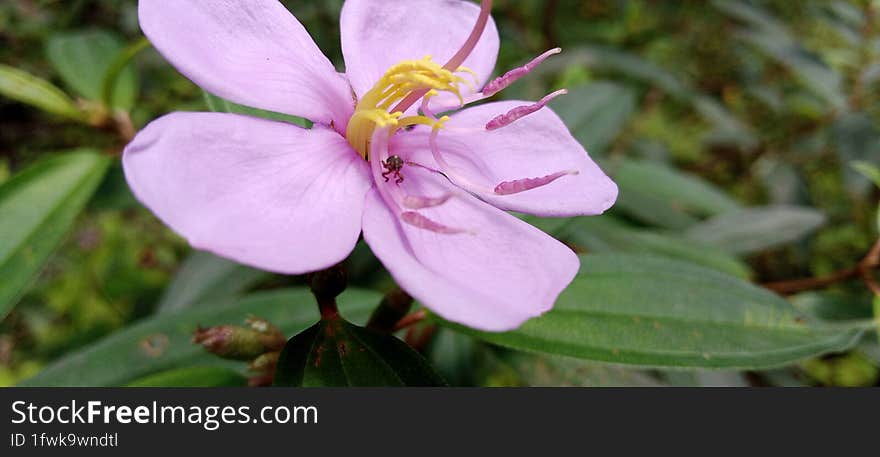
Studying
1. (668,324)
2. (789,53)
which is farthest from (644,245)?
(789,53)

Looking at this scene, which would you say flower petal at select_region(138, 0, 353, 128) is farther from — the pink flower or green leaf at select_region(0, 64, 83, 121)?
green leaf at select_region(0, 64, 83, 121)

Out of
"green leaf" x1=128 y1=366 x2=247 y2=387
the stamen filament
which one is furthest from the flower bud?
the stamen filament

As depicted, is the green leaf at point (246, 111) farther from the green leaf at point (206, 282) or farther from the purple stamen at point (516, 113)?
the green leaf at point (206, 282)

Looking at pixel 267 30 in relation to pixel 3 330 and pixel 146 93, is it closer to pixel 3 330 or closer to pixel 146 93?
pixel 146 93

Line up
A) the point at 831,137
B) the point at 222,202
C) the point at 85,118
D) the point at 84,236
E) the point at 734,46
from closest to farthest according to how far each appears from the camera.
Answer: the point at 222,202
the point at 85,118
the point at 831,137
the point at 84,236
the point at 734,46

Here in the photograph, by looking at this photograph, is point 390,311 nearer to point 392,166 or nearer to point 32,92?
point 392,166

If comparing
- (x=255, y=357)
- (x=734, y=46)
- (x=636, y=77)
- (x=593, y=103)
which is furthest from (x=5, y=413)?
(x=734, y=46)
